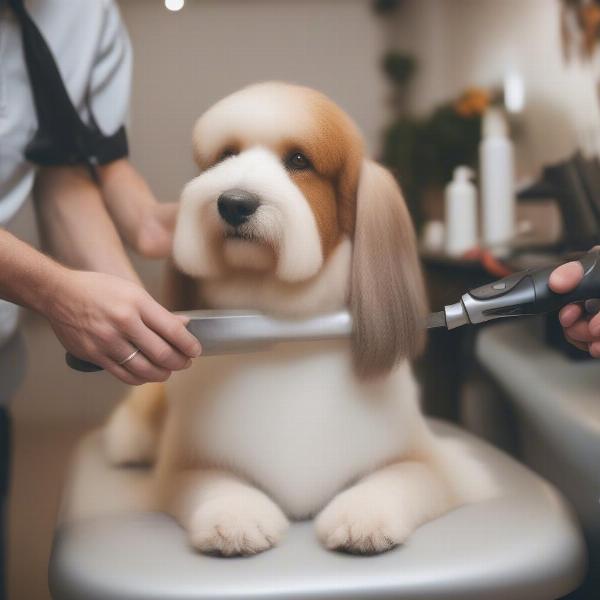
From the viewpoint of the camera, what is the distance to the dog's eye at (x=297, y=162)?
23.4 inches

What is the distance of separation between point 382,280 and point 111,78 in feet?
1.05

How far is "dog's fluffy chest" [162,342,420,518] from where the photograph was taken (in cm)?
68

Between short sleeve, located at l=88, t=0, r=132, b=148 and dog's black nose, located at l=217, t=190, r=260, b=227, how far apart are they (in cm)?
18

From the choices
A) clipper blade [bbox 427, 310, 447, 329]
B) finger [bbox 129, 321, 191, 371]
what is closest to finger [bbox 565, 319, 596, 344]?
clipper blade [bbox 427, 310, 447, 329]

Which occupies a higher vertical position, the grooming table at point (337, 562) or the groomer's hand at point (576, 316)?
the groomer's hand at point (576, 316)

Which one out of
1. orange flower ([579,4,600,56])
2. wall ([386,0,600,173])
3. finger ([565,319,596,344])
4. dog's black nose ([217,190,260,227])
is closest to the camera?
dog's black nose ([217,190,260,227])

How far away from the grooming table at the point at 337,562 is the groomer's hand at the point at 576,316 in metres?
0.16

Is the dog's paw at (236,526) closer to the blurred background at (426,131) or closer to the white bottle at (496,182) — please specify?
the blurred background at (426,131)

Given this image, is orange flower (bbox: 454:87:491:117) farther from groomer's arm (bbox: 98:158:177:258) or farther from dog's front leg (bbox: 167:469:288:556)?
dog's front leg (bbox: 167:469:288:556)

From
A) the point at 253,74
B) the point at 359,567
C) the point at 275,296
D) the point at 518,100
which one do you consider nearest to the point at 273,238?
the point at 275,296

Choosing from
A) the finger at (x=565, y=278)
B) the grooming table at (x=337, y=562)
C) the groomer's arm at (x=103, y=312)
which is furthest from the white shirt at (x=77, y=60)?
the finger at (x=565, y=278)

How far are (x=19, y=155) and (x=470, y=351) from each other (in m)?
0.53

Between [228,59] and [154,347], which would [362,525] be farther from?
[228,59]

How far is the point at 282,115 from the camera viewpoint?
0.59 m
